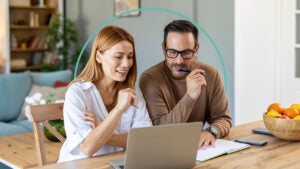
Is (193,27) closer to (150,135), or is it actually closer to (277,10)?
(150,135)

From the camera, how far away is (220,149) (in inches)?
68.7

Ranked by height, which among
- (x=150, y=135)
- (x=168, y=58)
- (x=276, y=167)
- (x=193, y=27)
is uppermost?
(x=193, y=27)

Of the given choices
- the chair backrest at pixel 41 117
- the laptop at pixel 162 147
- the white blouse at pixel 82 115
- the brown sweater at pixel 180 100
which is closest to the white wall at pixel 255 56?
the brown sweater at pixel 180 100

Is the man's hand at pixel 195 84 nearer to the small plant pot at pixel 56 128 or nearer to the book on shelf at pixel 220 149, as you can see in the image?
the book on shelf at pixel 220 149

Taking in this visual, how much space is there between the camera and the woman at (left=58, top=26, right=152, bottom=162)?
170cm

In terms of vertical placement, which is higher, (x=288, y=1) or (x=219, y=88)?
(x=288, y=1)

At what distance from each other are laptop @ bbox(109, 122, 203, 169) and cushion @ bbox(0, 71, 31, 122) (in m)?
3.03

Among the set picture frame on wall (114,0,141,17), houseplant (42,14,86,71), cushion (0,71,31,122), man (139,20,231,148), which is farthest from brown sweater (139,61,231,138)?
houseplant (42,14,86,71)

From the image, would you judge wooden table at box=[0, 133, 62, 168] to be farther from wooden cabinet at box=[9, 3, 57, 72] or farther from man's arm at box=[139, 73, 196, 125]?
wooden cabinet at box=[9, 3, 57, 72]

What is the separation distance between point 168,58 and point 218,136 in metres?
0.42

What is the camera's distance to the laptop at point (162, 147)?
4.59ft

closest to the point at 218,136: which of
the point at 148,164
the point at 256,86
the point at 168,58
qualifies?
the point at 168,58

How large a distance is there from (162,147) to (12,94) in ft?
10.6

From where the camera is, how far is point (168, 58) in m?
2.02
